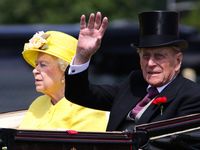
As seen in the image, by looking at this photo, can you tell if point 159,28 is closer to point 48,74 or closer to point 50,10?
point 48,74

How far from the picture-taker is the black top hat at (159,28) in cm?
438

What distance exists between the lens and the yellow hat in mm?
4770

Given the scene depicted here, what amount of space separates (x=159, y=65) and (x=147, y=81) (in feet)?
0.39

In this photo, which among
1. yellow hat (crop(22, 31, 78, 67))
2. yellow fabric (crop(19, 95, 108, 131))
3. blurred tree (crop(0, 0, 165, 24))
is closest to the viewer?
yellow fabric (crop(19, 95, 108, 131))

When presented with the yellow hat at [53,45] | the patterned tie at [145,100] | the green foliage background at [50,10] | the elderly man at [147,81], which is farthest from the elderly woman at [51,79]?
the green foliage background at [50,10]

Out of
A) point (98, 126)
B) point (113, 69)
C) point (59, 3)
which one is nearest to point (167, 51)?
point (98, 126)

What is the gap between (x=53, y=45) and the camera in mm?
4781

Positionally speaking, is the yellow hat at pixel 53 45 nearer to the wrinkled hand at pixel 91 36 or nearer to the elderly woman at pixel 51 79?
the elderly woman at pixel 51 79

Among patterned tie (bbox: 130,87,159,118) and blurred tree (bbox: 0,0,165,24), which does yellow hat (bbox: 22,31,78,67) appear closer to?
patterned tie (bbox: 130,87,159,118)

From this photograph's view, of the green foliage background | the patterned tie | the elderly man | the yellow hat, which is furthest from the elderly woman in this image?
the green foliage background

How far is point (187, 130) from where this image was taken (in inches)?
150

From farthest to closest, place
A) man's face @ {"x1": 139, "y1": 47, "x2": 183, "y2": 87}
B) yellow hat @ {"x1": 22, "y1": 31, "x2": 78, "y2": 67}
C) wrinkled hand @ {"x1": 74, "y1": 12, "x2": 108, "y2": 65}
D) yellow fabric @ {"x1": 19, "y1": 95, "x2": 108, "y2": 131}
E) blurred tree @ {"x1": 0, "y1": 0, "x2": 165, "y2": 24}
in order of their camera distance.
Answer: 1. blurred tree @ {"x1": 0, "y1": 0, "x2": 165, "y2": 24}
2. yellow hat @ {"x1": 22, "y1": 31, "x2": 78, "y2": 67}
3. yellow fabric @ {"x1": 19, "y1": 95, "x2": 108, "y2": 131}
4. man's face @ {"x1": 139, "y1": 47, "x2": 183, "y2": 87}
5. wrinkled hand @ {"x1": 74, "y1": 12, "x2": 108, "y2": 65}

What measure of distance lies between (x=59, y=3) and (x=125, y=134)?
880 inches

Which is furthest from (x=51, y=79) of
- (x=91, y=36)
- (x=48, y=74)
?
(x=91, y=36)
